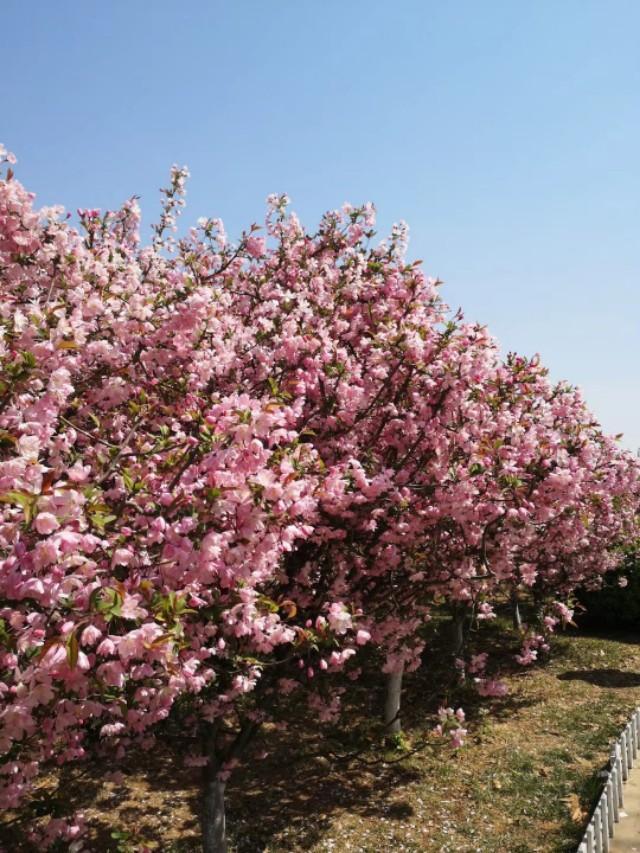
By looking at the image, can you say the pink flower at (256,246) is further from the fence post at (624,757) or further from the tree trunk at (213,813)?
the fence post at (624,757)

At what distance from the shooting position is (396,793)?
26.2ft

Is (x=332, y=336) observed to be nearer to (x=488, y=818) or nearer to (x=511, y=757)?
(x=488, y=818)

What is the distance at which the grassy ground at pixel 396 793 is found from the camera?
22.2 ft

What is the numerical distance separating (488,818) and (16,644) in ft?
22.6

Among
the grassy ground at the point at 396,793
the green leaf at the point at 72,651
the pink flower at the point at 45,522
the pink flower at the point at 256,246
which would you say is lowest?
the grassy ground at the point at 396,793

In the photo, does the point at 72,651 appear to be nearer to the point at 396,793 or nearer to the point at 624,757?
the point at 396,793

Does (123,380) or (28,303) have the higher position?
(28,303)

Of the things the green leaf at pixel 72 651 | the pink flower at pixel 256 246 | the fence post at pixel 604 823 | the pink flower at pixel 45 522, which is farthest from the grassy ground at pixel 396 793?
the pink flower at pixel 256 246

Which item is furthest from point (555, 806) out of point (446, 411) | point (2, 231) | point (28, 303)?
point (2, 231)

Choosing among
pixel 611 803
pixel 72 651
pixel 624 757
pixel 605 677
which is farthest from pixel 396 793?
pixel 72 651

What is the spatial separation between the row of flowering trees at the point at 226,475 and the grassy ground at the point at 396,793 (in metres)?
1.37

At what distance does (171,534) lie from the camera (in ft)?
10.5

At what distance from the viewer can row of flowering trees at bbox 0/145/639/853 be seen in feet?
9.36

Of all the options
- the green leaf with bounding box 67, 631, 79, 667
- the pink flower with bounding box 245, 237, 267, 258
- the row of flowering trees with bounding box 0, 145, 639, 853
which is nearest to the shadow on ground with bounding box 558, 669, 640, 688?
the row of flowering trees with bounding box 0, 145, 639, 853
